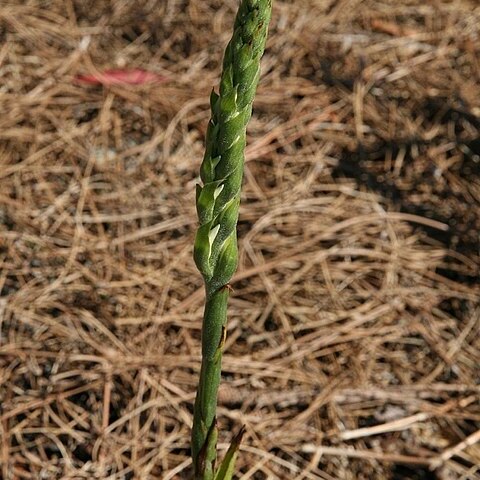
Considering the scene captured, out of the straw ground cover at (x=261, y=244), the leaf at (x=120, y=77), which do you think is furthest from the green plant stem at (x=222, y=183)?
the leaf at (x=120, y=77)

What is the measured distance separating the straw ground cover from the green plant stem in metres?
0.73

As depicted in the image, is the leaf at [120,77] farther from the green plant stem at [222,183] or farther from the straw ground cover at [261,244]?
the green plant stem at [222,183]

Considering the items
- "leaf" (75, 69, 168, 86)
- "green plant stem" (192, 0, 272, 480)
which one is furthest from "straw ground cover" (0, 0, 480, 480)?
"green plant stem" (192, 0, 272, 480)

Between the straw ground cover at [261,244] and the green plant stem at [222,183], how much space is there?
73cm

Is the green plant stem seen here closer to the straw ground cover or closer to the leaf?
the straw ground cover

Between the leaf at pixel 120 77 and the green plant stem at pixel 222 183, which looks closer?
the green plant stem at pixel 222 183

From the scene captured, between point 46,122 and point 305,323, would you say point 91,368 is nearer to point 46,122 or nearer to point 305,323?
point 305,323

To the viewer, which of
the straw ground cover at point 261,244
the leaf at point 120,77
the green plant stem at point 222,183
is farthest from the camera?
the leaf at point 120,77

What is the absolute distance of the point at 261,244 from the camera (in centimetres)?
245

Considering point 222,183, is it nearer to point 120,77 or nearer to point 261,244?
point 261,244

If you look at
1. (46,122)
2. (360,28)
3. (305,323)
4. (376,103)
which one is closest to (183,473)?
(305,323)

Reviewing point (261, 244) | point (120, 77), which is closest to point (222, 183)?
point (261, 244)

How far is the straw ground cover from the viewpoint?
2012 mm

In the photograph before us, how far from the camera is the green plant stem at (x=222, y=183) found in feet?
3.21
